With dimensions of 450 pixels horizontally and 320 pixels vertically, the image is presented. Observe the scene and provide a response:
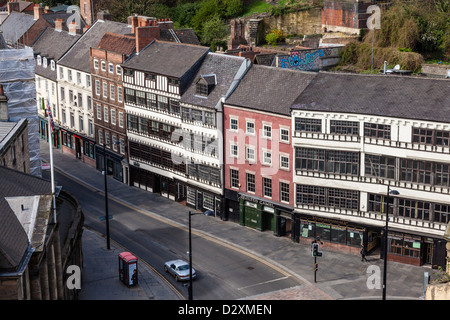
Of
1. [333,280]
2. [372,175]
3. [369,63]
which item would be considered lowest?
[333,280]

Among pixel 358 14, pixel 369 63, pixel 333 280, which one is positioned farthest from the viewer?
pixel 358 14

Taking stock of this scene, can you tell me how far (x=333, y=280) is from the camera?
154ft

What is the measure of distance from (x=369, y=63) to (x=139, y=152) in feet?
86.8

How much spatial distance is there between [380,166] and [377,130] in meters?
2.50

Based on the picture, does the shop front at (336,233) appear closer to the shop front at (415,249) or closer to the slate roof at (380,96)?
the shop front at (415,249)

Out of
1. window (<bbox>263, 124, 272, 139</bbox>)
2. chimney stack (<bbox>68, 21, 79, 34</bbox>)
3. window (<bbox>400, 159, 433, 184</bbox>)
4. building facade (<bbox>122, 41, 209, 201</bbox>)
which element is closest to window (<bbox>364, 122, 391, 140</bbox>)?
window (<bbox>400, 159, 433, 184</bbox>)

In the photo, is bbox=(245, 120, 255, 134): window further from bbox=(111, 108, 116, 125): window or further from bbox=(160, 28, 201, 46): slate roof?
bbox=(160, 28, 201, 46): slate roof

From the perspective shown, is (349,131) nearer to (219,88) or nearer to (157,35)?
(219,88)

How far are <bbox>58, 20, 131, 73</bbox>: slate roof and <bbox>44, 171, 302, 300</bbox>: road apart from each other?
18816mm

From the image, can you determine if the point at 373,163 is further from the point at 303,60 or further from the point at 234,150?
the point at 303,60

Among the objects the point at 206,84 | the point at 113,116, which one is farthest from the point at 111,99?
the point at 206,84

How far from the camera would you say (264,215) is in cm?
5572
